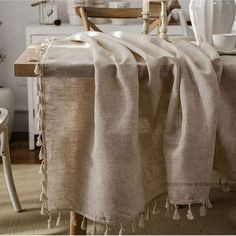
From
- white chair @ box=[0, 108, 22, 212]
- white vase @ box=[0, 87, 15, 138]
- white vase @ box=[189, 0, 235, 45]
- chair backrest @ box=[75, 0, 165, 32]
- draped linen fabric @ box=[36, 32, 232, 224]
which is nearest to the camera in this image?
Answer: draped linen fabric @ box=[36, 32, 232, 224]

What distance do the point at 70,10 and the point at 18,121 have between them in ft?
2.84

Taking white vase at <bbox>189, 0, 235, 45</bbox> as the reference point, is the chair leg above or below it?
below

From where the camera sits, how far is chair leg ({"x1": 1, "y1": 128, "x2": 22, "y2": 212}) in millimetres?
2051

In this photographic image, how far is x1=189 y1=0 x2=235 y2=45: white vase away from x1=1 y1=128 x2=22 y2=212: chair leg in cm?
90

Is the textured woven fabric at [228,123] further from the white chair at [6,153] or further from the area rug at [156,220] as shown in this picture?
the white chair at [6,153]

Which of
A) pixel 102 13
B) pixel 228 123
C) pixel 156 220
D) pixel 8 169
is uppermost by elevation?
pixel 102 13

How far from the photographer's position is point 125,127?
1.27m

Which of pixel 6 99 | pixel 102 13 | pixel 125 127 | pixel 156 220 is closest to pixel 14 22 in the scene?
pixel 6 99

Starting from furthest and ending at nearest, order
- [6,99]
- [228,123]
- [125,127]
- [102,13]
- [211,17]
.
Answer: [6,99] → [102,13] → [211,17] → [228,123] → [125,127]

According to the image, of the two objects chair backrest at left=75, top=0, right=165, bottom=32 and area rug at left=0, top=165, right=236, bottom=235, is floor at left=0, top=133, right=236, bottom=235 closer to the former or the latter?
area rug at left=0, top=165, right=236, bottom=235

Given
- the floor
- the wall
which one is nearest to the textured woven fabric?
the floor

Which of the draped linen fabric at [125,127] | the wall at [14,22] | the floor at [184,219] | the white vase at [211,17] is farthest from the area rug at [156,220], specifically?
the wall at [14,22]

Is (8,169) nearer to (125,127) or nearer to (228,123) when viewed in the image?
(125,127)

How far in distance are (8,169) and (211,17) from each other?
3.54 ft
